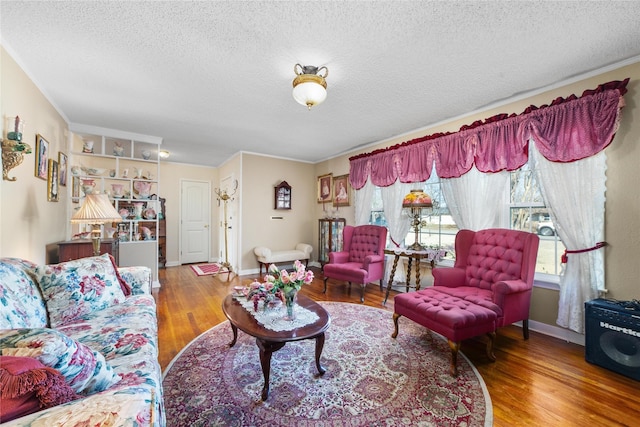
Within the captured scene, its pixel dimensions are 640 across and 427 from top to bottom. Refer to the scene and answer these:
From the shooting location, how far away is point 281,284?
6.30ft

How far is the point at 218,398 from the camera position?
170cm

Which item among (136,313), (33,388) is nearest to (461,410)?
(33,388)

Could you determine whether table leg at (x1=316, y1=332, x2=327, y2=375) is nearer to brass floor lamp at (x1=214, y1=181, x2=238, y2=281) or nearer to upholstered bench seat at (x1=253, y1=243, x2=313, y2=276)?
upholstered bench seat at (x1=253, y1=243, x2=313, y2=276)

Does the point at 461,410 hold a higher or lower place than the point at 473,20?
lower

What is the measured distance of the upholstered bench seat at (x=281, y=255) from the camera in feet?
16.3

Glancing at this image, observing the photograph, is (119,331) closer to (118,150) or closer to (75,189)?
(75,189)

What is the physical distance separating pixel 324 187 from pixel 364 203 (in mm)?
1284

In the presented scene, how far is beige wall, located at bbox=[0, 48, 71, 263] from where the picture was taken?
78.7 inches

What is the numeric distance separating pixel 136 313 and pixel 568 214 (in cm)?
375

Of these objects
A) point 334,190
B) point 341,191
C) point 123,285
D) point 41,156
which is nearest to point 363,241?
point 341,191

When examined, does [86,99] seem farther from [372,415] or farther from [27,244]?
[372,415]

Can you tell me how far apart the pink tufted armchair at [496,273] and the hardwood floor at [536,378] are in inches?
10.5

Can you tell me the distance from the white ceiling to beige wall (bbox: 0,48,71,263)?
0.58 feet

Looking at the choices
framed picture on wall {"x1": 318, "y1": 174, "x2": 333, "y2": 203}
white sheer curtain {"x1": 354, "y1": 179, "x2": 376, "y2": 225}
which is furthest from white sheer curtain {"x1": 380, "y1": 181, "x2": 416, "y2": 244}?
framed picture on wall {"x1": 318, "y1": 174, "x2": 333, "y2": 203}
